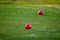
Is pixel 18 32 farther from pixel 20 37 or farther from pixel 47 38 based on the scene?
pixel 47 38

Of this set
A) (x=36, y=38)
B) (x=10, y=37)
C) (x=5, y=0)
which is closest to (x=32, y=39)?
(x=36, y=38)

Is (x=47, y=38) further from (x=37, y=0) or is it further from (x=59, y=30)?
(x=37, y=0)

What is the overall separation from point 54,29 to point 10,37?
48.7 inches

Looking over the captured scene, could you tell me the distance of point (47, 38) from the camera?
15.1ft

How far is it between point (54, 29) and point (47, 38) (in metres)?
0.91

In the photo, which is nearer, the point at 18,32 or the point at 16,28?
the point at 18,32

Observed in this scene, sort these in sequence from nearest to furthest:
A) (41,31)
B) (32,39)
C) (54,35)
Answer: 1. (32,39)
2. (54,35)
3. (41,31)

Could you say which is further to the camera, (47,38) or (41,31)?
(41,31)

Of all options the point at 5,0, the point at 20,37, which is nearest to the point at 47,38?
the point at 20,37

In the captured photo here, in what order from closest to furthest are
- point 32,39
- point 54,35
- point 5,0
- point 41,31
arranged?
point 32,39 < point 54,35 < point 41,31 < point 5,0

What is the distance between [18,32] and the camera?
509 cm

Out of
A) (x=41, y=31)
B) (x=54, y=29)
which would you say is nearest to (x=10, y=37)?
(x=41, y=31)

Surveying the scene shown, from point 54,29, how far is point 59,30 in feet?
0.45

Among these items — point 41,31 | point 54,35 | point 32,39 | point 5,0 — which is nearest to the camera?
point 32,39
